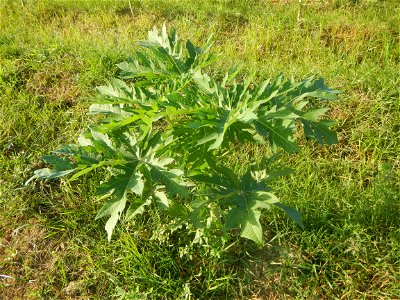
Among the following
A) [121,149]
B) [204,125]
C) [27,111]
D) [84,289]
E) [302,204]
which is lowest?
[84,289]

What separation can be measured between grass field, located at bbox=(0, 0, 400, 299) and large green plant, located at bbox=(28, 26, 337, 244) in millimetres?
428

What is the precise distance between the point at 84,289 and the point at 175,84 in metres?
1.31

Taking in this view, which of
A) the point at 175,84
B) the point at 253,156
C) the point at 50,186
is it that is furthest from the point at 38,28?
the point at 175,84

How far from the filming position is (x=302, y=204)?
2.58 meters

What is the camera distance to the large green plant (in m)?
1.81

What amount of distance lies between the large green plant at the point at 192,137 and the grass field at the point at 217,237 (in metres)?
0.43

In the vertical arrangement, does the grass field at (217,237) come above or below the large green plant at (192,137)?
below

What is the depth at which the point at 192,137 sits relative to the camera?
1884 millimetres

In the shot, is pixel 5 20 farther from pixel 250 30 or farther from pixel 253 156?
pixel 253 156

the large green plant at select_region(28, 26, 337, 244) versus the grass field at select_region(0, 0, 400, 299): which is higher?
the large green plant at select_region(28, 26, 337, 244)

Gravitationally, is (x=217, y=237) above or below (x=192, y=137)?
below

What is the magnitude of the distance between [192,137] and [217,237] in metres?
0.75

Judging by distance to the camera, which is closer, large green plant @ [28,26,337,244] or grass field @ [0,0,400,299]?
large green plant @ [28,26,337,244]

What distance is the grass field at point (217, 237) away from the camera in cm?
236
